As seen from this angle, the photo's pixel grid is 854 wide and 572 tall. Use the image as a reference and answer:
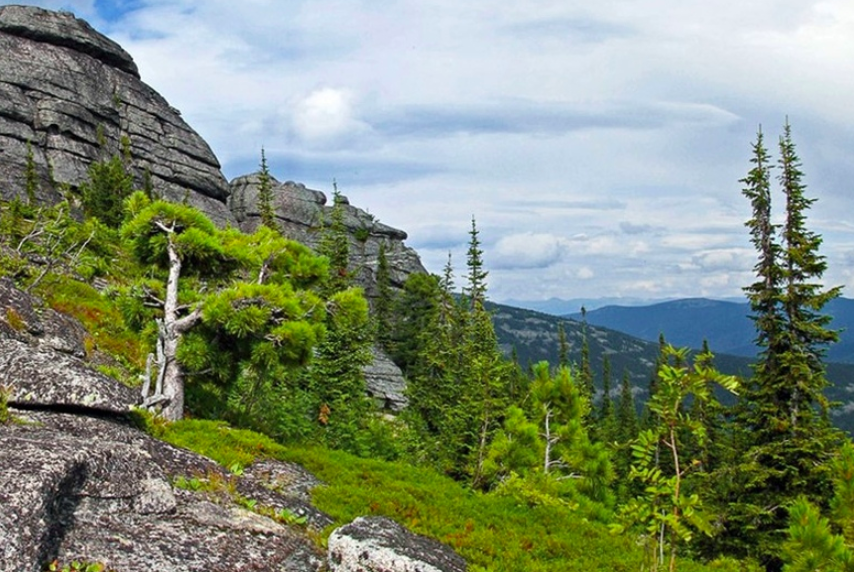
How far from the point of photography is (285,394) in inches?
1086

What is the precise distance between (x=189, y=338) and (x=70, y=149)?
7862 cm

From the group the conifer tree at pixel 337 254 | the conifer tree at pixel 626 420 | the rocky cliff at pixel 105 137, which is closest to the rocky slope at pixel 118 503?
the conifer tree at pixel 337 254

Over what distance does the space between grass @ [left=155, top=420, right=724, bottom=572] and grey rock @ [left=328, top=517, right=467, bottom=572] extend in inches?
33.8

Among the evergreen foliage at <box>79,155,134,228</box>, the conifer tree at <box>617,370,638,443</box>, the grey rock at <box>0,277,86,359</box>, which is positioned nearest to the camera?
the grey rock at <box>0,277,86,359</box>

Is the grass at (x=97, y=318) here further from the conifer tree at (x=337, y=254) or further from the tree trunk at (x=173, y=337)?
the conifer tree at (x=337, y=254)

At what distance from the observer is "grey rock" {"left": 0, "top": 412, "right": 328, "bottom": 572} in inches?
251

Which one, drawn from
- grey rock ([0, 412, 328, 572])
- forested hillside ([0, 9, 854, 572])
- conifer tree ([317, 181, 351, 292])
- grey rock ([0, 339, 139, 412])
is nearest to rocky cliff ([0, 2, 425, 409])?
conifer tree ([317, 181, 351, 292])

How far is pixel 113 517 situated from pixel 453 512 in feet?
22.9

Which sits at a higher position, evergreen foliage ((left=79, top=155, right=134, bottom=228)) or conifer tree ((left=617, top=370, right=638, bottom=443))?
evergreen foliage ((left=79, top=155, right=134, bottom=228))

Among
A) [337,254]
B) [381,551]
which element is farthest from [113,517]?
[337,254]

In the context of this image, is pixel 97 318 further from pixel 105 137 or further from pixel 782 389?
pixel 105 137

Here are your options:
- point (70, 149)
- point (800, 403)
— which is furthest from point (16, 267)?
point (70, 149)

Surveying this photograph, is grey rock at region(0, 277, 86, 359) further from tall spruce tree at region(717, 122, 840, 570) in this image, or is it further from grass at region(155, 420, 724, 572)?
tall spruce tree at region(717, 122, 840, 570)

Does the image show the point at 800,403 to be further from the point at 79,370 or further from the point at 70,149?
the point at 70,149
